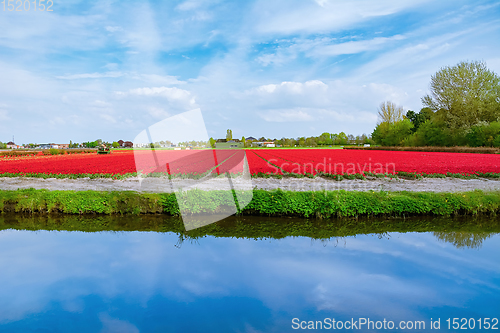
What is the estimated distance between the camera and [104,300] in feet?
17.8

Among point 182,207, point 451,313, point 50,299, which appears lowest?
point 451,313

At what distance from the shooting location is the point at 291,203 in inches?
416

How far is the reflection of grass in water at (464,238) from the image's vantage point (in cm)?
812

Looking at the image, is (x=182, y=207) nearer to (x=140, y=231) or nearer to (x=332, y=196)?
(x=140, y=231)

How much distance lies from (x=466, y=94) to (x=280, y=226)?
56071 mm

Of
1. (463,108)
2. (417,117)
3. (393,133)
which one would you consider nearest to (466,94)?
(463,108)

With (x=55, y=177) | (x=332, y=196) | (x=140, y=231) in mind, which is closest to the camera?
(x=140, y=231)

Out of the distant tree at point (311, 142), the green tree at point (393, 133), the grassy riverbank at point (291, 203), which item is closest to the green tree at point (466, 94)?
the green tree at point (393, 133)

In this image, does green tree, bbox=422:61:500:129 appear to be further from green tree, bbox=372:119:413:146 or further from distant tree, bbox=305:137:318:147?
distant tree, bbox=305:137:318:147

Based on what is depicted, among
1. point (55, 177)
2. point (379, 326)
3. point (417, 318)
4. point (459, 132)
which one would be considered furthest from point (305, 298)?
point (459, 132)

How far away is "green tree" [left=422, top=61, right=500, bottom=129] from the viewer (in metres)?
48.1

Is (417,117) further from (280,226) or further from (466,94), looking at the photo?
(280,226)

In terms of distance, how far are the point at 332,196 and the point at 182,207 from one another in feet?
18.1

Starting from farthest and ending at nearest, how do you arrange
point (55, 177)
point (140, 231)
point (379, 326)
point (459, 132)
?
point (459, 132)
point (55, 177)
point (140, 231)
point (379, 326)
